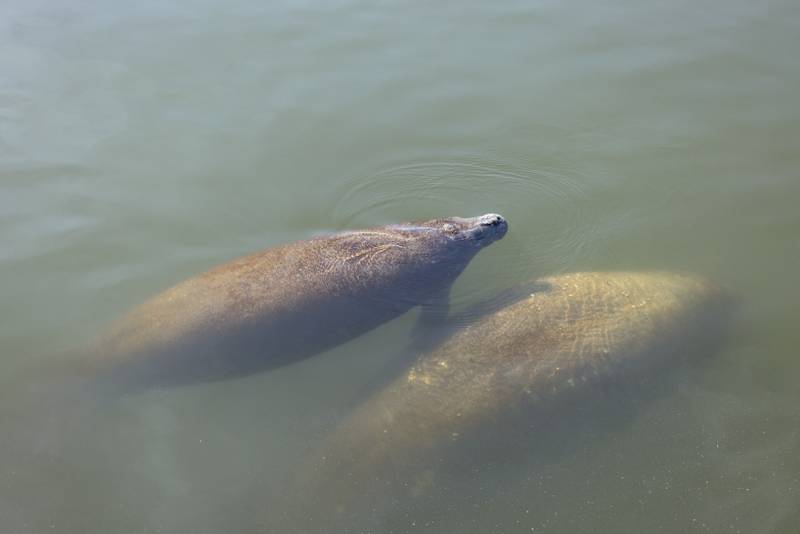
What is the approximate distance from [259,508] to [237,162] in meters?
4.45

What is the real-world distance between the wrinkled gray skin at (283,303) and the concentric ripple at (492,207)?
1.07 ft

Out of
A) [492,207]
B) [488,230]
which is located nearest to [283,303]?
[488,230]

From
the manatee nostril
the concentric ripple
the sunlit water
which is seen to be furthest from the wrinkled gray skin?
the concentric ripple

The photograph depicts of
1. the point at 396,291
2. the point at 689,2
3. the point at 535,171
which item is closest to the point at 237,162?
the point at 396,291

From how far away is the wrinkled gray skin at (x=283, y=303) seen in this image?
5.70 metres

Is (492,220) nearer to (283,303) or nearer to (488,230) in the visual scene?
(488,230)

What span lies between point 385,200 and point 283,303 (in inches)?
83.4

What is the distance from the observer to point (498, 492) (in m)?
4.86

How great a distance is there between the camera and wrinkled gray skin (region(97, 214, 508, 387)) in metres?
5.70

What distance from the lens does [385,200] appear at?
745cm

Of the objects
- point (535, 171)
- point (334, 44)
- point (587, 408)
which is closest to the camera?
point (587, 408)

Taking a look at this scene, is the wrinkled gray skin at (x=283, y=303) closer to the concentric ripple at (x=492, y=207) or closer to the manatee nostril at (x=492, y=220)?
the manatee nostril at (x=492, y=220)

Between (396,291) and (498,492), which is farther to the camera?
(396,291)

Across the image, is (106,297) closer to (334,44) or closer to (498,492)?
(498,492)
